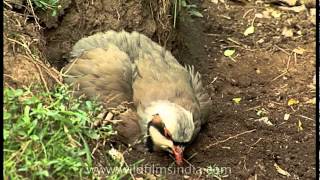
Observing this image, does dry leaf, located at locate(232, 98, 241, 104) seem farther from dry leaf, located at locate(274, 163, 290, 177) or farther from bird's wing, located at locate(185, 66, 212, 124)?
dry leaf, located at locate(274, 163, 290, 177)

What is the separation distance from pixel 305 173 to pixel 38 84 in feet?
6.83

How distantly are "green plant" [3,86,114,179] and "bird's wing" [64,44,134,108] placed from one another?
1093mm

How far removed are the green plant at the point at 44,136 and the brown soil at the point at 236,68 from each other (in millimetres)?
932

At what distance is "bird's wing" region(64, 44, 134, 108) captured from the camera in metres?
5.46

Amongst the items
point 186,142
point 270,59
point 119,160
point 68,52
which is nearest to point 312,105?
point 270,59

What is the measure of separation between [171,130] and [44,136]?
5.04ft

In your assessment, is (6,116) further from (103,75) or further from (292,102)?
(292,102)

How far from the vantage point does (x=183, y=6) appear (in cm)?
683

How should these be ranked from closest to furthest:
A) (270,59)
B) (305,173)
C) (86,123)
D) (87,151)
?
(87,151)
(86,123)
(305,173)
(270,59)

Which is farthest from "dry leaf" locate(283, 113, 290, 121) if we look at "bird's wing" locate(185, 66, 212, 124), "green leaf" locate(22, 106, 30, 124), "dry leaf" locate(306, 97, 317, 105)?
"green leaf" locate(22, 106, 30, 124)

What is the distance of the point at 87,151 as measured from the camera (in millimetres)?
4004

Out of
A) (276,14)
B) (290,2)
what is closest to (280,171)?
(276,14)

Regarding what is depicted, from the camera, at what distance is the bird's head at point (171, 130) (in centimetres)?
536

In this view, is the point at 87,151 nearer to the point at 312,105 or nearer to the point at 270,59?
the point at 312,105
